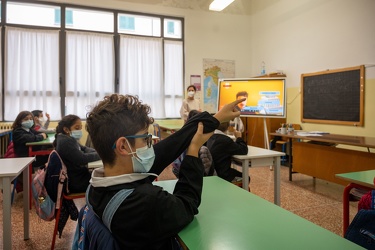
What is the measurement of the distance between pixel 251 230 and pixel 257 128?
17.2 ft

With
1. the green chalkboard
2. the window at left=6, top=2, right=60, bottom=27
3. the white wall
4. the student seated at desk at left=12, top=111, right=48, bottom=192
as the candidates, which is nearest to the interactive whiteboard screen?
the green chalkboard

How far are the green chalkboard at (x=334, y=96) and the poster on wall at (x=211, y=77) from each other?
6.87 feet

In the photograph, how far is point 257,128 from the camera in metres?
6.04

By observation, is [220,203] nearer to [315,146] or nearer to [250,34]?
[315,146]

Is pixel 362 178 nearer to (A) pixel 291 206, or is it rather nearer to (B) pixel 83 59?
(A) pixel 291 206

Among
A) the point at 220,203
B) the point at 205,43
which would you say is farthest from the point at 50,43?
the point at 220,203

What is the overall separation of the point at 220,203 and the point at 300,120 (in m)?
4.72

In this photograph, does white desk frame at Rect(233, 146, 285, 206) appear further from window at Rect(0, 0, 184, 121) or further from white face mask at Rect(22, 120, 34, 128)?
window at Rect(0, 0, 184, 121)

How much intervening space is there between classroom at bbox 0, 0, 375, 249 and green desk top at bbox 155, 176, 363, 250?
80.6 inches

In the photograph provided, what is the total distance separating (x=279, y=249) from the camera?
0.84 meters

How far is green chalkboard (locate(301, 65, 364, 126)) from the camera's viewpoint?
427 centimetres

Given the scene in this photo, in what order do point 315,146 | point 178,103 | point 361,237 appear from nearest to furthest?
point 361,237 → point 315,146 → point 178,103

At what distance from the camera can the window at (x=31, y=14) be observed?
5453 mm

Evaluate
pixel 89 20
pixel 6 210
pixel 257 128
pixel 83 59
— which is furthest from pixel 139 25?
pixel 6 210
